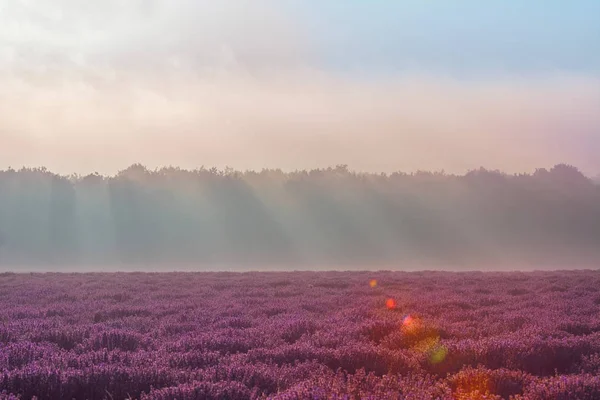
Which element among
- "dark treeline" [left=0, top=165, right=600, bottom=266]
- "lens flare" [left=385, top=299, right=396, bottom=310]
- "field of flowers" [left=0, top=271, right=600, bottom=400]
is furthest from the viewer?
"dark treeline" [left=0, top=165, right=600, bottom=266]

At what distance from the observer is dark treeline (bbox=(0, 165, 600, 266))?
245 ft

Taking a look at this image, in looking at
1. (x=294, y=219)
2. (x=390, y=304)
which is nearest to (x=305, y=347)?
(x=390, y=304)

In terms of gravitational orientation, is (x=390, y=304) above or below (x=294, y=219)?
below

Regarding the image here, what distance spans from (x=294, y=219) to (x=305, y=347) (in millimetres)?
78750

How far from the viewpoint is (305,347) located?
20.0ft

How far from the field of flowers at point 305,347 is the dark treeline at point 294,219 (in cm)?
5883

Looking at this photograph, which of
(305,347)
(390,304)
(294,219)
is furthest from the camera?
(294,219)

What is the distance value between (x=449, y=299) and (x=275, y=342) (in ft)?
20.2

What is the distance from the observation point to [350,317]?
9.13m

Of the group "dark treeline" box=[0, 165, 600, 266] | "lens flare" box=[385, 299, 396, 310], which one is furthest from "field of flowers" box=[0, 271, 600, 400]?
"dark treeline" box=[0, 165, 600, 266]

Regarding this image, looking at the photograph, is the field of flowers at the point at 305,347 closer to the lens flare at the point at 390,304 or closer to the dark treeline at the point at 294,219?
the lens flare at the point at 390,304

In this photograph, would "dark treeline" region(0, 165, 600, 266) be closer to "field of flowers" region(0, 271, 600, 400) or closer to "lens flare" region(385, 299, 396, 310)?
"lens flare" region(385, 299, 396, 310)

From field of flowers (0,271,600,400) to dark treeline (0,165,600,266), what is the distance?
58834 millimetres

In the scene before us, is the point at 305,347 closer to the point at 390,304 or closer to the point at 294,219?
the point at 390,304
